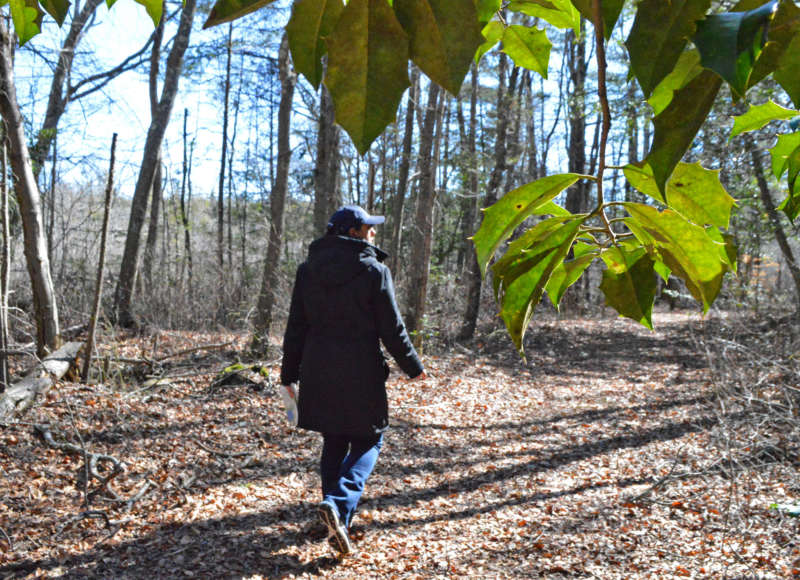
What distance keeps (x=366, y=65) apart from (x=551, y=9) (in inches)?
10.4

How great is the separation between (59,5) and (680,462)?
595 centimetres

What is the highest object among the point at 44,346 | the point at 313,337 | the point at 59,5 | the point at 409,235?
the point at 409,235

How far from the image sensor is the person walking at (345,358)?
3.40 m

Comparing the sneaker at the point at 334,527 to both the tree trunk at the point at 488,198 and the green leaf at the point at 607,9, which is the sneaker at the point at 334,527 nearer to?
the green leaf at the point at 607,9

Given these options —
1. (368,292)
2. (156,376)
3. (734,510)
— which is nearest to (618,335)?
(734,510)

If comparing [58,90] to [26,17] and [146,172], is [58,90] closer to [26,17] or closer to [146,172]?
[146,172]

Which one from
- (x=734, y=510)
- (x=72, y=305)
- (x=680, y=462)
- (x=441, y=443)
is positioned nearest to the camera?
(x=734, y=510)

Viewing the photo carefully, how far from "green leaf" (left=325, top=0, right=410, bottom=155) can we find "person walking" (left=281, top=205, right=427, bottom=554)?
2.98m

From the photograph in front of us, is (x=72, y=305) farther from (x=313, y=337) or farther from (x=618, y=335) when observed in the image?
(x=618, y=335)

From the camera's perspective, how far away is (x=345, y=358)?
342 cm

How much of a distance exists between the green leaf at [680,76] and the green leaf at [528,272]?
0.39ft

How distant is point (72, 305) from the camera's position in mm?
8492

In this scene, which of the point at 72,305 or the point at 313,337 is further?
the point at 72,305

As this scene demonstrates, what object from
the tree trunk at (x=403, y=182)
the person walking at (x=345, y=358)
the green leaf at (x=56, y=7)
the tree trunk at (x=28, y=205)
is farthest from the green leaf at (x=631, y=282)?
the tree trunk at (x=403, y=182)
